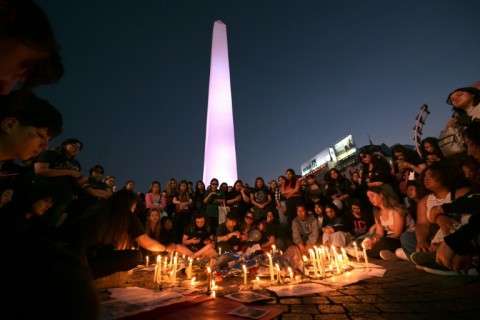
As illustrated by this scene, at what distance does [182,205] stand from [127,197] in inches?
160

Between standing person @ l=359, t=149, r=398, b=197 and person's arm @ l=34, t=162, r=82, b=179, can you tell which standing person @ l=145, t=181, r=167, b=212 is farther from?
standing person @ l=359, t=149, r=398, b=197

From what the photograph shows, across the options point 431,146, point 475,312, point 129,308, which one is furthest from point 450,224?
point 129,308

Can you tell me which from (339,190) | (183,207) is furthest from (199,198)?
(339,190)

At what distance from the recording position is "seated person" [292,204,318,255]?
219 inches

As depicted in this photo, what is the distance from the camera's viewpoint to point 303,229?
5766 mm

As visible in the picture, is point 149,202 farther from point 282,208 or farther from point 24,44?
point 24,44

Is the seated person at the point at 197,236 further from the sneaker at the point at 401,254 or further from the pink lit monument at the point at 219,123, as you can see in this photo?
the pink lit monument at the point at 219,123

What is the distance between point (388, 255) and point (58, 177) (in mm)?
Answer: 5718

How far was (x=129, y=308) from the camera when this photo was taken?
6.97 ft

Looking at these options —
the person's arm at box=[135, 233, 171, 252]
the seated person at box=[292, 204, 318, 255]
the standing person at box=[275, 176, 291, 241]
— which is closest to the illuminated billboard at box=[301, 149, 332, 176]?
the standing person at box=[275, 176, 291, 241]

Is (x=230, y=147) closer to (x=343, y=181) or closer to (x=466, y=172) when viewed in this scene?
(x=343, y=181)

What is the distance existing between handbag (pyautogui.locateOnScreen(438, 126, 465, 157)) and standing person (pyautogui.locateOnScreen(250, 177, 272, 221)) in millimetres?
4359

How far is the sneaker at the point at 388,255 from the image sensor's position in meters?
4.07

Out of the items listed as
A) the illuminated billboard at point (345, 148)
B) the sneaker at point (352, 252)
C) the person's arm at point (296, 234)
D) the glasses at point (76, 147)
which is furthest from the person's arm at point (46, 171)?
the illuminated billboard at point (345, 148)
